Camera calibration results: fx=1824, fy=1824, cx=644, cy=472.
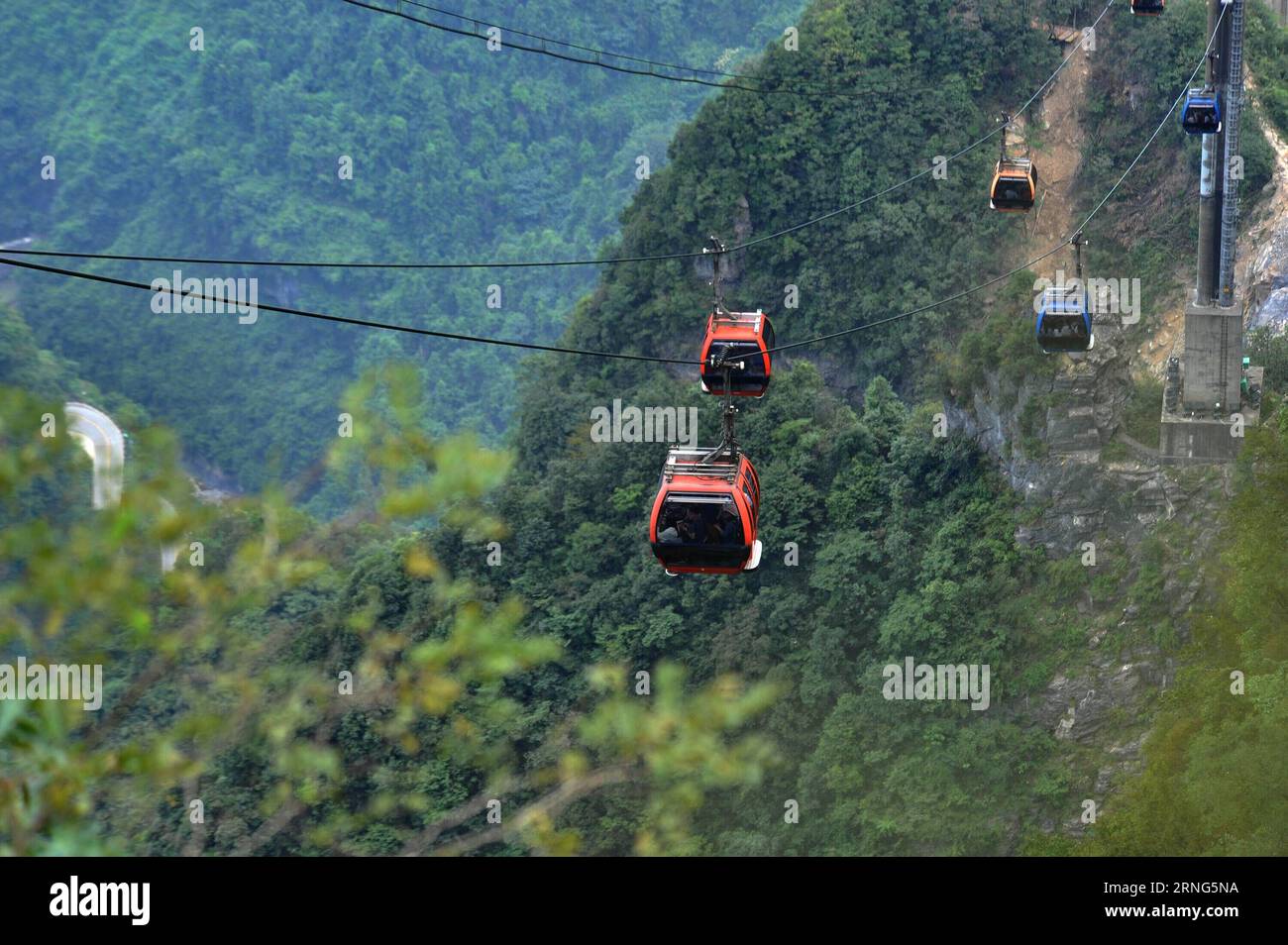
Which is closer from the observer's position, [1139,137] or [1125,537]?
[1125,537]

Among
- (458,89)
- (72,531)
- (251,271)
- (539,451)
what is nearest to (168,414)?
(251,271)

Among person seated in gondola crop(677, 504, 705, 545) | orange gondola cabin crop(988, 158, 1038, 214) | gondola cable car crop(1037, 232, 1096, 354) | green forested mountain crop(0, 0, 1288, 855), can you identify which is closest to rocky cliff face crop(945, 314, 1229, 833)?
green forested mountain crop(0, 0, 1288, 855)


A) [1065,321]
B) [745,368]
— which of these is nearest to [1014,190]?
Result: [1065,321]

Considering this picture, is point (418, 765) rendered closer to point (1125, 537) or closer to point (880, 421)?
point (880, 421)

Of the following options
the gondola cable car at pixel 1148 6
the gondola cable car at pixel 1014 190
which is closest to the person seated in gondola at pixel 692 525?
the gondola cable car at pixel 1014 190

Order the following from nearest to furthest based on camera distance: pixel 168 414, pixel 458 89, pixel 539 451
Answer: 1. pixel 539 451
2. pixel 168 414
3. pixel 458 89

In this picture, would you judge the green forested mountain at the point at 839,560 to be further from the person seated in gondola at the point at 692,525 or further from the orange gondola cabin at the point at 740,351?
the orange gondola cabin at the point at 740,351
